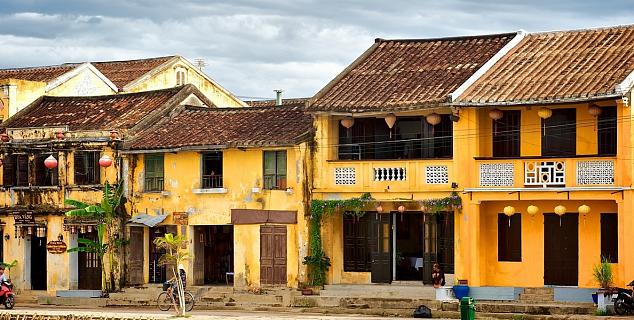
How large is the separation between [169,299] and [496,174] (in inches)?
407

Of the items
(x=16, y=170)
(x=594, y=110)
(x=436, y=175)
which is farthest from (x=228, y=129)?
(x=594, y=110)

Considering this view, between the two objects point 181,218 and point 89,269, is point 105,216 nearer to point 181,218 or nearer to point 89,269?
point 89,269

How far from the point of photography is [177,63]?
53.8m

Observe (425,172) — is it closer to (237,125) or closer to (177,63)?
(237,125)

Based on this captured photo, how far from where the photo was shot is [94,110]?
45875 mm

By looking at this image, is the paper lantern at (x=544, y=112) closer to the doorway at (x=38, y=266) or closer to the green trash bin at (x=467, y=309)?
the green trash bin at (x=467, y=309)

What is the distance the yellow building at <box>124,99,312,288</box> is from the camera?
39781 mm

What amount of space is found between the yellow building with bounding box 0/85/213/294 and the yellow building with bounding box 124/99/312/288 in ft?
3.50

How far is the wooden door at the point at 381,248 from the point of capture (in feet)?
128

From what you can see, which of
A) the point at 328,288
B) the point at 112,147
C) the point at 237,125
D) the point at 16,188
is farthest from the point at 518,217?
the point at 16,188

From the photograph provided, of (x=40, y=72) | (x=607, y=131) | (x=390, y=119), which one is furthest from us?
(x=40, y=72)

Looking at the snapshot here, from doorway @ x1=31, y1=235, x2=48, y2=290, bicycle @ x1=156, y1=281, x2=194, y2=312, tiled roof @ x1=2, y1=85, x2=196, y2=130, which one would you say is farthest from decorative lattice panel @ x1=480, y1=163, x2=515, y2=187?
doorway @ x1=31, y1=235, x2=48, y2=290

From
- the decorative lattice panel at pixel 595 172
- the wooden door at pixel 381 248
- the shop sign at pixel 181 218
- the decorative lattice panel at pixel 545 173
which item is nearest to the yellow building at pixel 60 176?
the shop sign at pixel 181 218

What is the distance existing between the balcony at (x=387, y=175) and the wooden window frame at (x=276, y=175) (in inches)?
50.8
